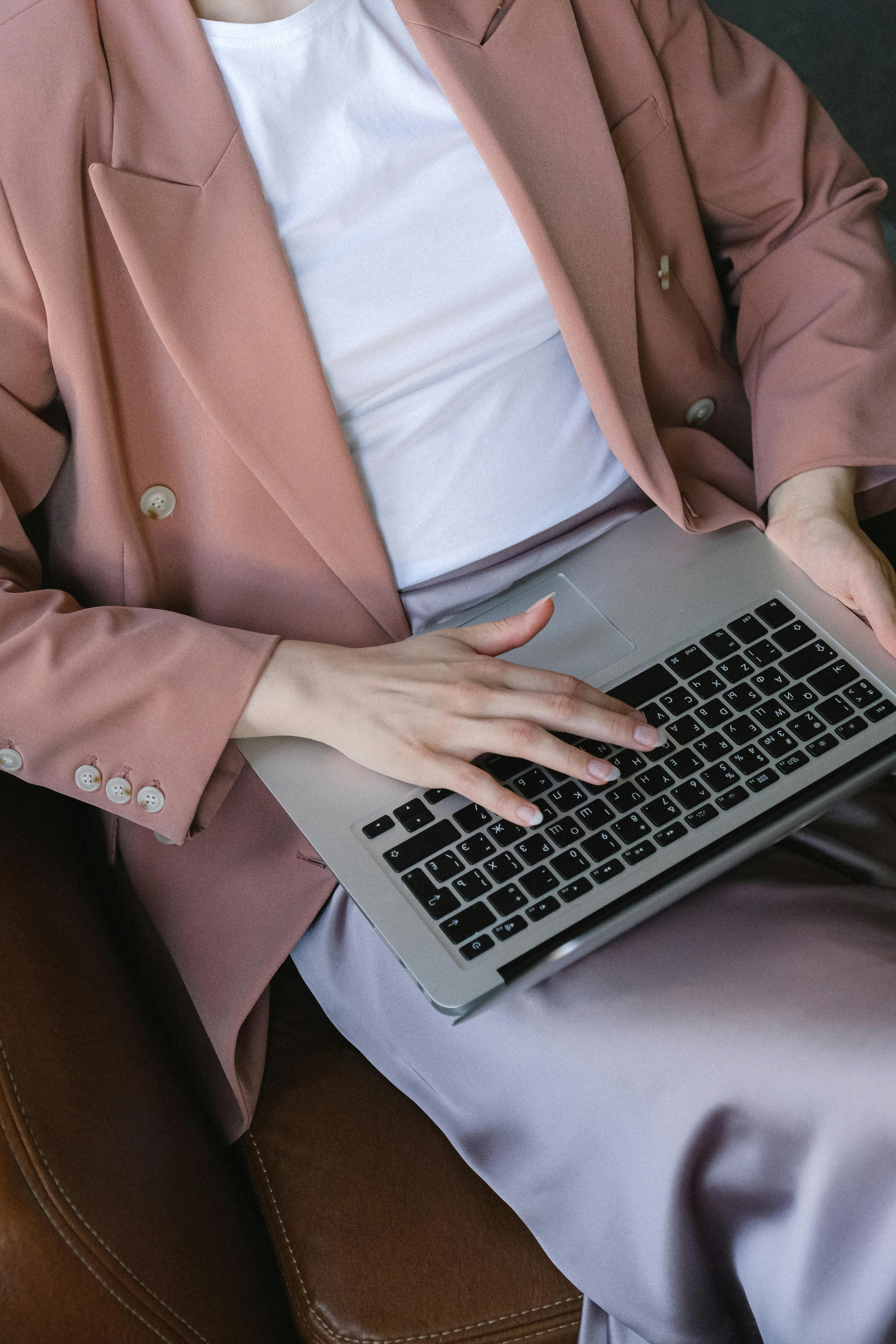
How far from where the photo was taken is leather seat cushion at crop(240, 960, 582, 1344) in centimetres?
79

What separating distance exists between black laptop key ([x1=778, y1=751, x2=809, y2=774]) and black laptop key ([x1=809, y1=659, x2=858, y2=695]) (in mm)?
62

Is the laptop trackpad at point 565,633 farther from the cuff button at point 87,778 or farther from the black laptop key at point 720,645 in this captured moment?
the cuff button at point 87,778

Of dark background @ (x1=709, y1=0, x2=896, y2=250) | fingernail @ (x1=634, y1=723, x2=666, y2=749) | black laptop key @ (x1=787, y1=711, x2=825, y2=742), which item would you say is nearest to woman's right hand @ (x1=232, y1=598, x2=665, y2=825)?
fingernail @ (x1=634, y1=723, x2=666, y2=749)

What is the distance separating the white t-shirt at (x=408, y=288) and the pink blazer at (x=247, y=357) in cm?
3

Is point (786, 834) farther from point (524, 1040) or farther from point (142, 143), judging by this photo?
point (142, 143)

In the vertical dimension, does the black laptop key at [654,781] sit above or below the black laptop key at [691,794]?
above

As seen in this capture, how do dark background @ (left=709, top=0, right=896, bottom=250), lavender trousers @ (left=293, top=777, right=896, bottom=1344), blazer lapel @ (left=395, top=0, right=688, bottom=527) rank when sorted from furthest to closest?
dark background @ (left=709, top=0, right=896, bottom=250) → blazer lapel @ (left=395, top=0, right=688, bottom=527) → lavender trousers @ (left=293, top=777, right=896, bottom=1344)

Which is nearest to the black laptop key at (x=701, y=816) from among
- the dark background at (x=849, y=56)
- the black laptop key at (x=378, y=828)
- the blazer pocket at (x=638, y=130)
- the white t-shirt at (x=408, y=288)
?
the black laptop key at (x=378, y=828)

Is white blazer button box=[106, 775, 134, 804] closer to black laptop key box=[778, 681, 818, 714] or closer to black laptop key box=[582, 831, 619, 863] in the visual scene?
black laptop key box=[582, 831, 619, 863]

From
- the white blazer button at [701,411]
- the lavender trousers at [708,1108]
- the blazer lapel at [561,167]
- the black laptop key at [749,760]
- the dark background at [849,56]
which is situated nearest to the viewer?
the lavender trousers at [708,1108]

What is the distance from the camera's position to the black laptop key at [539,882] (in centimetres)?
73

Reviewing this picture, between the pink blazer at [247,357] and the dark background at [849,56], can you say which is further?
the dark background at [849,56]

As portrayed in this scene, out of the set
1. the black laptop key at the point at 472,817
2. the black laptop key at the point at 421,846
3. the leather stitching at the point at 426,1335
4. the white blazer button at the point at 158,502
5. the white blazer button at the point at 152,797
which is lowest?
the leather stitching at the point at 426,1335

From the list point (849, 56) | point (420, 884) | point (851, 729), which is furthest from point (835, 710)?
point (849, 56)
